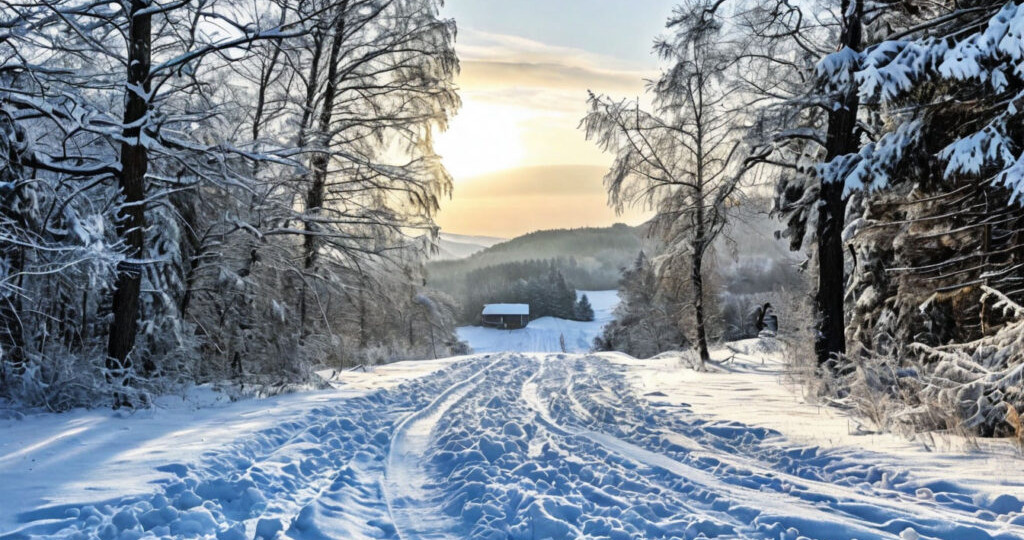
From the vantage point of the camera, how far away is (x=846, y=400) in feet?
25.3

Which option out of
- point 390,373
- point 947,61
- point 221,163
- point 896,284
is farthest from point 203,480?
point 896,284

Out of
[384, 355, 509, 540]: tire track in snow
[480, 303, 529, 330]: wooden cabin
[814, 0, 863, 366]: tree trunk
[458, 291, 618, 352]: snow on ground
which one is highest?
[814, 0, 863, 366]: tree trunk

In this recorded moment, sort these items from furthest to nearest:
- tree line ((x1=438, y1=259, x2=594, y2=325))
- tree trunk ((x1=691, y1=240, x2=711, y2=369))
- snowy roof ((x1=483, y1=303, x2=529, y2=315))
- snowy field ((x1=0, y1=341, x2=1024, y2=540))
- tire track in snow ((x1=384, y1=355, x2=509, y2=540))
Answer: tree line ((x1=438, y1=259, x2=594, y2=325)) < snowy roof ((x1=483, y1=303, x2=529, y2=315)) < tree trunk ((x1=691, y1=240, x2=711, y2=369)) < tire track in snow ((x1=384, y1=355, x2=509, y2=540)) < snowy field ((x1=0, y1=341, x2=1024, y2=540))

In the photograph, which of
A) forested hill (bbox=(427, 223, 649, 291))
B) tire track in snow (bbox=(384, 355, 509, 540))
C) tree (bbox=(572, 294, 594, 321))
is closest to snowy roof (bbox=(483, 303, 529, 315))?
tree (bbox=(572, 294, 594, 321))

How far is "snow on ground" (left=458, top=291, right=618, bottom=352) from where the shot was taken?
2459 inches

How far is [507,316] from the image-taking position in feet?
281

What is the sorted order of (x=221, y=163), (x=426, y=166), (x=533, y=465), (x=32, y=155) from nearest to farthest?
(x=533, y=465), (x=32, y=155), (x=221, y=163), (x=426, y=166)

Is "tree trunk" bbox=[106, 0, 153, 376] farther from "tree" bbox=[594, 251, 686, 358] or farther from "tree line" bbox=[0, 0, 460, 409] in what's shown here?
"tree" bbox=[594, 251, 686, 358]

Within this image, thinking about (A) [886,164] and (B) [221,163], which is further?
(B) [221,163]

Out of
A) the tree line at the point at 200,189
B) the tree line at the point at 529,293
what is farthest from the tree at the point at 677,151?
the tree line at the point at 529,293

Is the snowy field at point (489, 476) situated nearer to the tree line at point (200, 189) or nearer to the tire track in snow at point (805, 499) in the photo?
the tire track in snow at point (805, 499)

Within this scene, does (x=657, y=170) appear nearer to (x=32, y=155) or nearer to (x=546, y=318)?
(x=32, y=155)

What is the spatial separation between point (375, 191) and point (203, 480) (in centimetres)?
1031

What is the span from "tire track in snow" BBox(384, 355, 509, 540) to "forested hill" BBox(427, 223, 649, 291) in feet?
360
